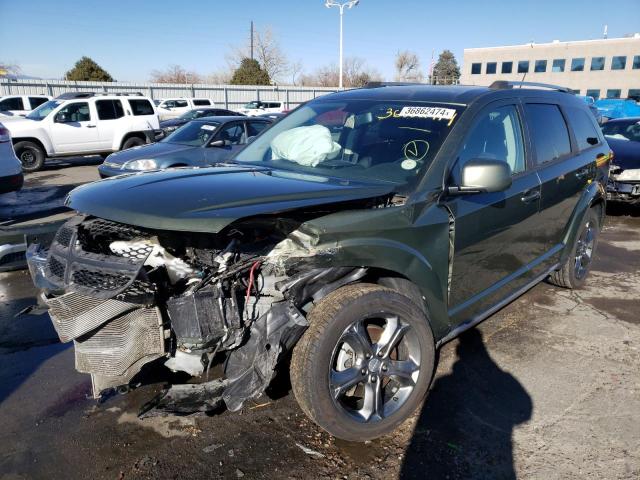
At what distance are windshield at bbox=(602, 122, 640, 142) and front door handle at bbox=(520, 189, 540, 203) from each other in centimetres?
787

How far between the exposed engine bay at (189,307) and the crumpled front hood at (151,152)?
253 inches

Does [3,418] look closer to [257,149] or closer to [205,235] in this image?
[205,235]

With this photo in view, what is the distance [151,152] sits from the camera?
29.0ft

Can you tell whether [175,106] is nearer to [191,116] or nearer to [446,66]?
[191,116]

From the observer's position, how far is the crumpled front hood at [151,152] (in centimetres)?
865

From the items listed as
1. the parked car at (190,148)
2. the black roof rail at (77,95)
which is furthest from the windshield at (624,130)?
the black roof rail at (77,95)

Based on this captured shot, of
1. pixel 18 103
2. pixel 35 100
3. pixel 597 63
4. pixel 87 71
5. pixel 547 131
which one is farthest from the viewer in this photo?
pixel 597 63

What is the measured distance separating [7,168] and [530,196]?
23.0 feet

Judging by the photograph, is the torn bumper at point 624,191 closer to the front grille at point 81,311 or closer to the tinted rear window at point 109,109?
the front grille at point 81,311

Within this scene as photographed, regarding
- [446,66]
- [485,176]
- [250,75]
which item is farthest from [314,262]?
[446,66]

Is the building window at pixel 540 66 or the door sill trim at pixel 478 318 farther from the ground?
the building window at pixel 540 66

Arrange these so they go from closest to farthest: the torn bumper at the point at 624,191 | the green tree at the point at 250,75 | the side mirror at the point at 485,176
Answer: the side mirror at the point at 485,176 → the torn bumper at the point at 624,191 → the green tree at the point at 250,75

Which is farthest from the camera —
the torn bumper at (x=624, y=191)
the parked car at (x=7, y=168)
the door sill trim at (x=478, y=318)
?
the torn bumper at (x=624, y=191)

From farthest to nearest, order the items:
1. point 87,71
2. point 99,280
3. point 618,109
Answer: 1. point 87,71
2. point 618,109
3. point 99,280
